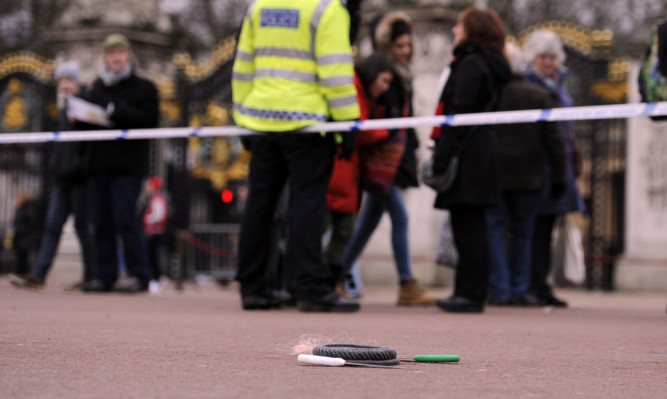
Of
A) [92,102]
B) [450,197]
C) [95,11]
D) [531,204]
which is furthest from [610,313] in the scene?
[95,11]

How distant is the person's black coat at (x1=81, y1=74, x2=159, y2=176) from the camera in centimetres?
954

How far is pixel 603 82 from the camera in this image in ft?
48.6

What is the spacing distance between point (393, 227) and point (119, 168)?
2.48m

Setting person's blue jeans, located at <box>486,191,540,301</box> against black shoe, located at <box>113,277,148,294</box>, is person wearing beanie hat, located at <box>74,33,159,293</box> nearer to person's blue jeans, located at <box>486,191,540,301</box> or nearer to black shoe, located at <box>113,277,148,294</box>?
black shoe, located at <box>113,277,148,294</box>

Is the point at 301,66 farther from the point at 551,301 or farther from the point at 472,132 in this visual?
the point at 551,301

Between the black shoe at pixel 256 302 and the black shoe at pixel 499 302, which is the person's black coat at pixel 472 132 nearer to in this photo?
the black shoe at pixel 256 302

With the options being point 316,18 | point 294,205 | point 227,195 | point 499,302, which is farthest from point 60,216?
point 227,195

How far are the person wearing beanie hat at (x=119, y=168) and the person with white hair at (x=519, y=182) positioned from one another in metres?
2.98

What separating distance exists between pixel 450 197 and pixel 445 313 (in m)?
0.75

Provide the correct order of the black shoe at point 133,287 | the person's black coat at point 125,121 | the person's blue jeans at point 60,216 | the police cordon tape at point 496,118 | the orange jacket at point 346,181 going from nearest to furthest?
the police cordon tape at point 496,118, the orange jacket at point 346,181, the person's black coat at point 125,121, the black shoe at point 133,287, the person's blue jeans at point 60,216

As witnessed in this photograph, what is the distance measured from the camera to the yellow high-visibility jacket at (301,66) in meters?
6.94

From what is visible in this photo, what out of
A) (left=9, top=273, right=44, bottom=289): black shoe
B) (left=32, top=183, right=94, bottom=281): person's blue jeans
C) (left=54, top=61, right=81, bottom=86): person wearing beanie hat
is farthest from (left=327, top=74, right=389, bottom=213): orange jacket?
(left=54, top=61, right=81, bottom=86): person wearing beanie hat

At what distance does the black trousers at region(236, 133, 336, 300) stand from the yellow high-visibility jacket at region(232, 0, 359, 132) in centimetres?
14

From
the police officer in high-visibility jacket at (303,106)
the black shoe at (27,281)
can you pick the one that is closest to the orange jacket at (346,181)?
the police officer in high-visibility jacket at (303,106)
